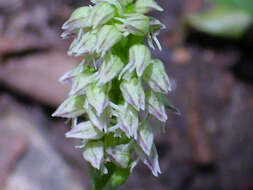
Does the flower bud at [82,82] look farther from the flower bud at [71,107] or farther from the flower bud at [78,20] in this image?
the flower bud at [78,20]

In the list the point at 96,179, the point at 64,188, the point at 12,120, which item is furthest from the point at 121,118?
the point at 12,120

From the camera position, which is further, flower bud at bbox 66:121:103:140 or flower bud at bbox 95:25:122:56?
flower bud at bbox 66:121:103:140

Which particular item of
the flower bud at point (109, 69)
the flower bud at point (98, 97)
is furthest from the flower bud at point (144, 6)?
the flower bud at point (98, 97)

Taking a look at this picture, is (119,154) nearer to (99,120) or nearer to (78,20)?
(99,120)

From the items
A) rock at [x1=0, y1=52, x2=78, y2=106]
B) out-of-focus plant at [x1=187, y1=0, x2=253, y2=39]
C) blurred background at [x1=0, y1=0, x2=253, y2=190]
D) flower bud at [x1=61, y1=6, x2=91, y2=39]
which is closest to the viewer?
flower bud at [x1=61, y1=6, x2=91, y2=39]

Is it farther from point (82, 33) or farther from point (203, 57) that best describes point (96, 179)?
point (203, 57)

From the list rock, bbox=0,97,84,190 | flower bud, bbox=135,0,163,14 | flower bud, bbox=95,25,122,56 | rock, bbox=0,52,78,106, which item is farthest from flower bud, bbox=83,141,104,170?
rock, bbox=0,52,78,106

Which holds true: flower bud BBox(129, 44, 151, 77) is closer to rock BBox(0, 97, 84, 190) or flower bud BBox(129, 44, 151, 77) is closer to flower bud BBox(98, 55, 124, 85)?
flower bud BBox(98, 55, 124, 85)
